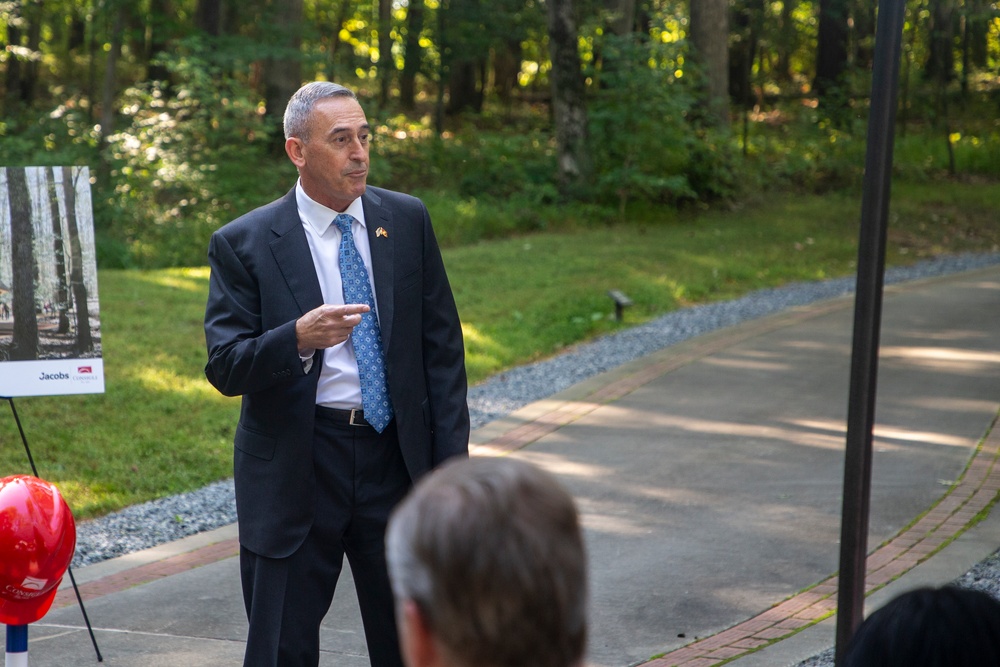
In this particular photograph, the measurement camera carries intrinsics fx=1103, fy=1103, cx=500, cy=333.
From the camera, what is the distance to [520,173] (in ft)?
63.4

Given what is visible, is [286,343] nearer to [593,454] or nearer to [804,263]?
[593,454]

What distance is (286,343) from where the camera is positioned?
296 cm

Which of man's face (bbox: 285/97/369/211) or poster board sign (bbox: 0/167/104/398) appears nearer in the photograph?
man's face (bbox: 285/97/369/211)

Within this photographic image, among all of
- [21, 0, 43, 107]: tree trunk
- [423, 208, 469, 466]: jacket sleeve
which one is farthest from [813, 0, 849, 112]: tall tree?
[423, 208, 469, 466]: jacket sleeve

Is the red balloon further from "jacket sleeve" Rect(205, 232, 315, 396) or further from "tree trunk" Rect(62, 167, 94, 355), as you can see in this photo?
"tree trunk" Rect(62, 167, 94, 355)

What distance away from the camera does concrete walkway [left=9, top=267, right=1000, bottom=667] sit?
4617mm

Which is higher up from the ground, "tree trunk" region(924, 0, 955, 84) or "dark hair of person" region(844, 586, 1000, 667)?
"tree trunk" region(924, 0, 955, 84)

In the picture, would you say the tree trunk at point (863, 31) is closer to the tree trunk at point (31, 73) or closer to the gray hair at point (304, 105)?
the tree trunk at point (31, 73)

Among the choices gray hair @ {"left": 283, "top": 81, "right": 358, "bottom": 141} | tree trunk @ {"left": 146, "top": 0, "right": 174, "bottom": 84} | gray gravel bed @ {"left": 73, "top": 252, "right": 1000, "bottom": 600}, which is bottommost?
gray gravel bed @ {"left": 73, "top": 252, "right": 1000, "bottom": 600}

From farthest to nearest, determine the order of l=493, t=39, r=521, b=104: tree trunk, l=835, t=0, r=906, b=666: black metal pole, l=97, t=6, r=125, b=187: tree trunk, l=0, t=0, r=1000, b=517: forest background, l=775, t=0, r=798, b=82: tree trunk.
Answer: l=493, t=39, r=521, b=104: tree trunk → l=775, t=0, r=798, b=82: tree trunk → l=97, t=6, r=125, b=187: tree trunk → l=0, t=0, r=1000, b=517: forest background → l=835, t=0, r=906, b=666: black metal pole

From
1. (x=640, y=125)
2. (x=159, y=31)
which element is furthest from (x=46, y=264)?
(x=159, y=31)

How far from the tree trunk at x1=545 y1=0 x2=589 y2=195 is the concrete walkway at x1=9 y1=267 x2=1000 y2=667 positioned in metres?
8.52

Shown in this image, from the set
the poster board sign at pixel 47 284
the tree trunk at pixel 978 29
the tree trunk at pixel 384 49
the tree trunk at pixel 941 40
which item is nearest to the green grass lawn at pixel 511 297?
the poster board sign at pixel 47 284

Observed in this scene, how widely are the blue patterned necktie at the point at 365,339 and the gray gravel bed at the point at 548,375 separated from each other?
10.5ft
